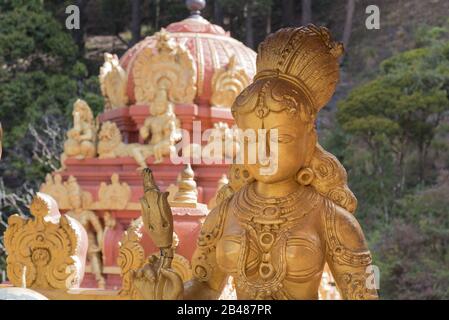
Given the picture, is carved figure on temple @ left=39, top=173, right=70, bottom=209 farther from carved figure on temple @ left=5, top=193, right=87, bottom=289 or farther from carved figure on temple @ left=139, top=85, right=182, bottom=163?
carved figure on temple @ left=5, top=193, right=87, bottom=289

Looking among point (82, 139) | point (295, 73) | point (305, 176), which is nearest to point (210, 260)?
point (305, 176)

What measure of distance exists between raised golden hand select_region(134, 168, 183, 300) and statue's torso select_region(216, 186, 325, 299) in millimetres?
226

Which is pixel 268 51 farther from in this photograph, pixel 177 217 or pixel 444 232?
pixel 444 232

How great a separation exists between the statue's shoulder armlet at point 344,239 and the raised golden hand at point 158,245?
0.47 meters

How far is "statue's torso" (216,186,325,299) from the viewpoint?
9.29ft

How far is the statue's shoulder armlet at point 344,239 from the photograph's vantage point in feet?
9.23

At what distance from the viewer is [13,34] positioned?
59.4ft

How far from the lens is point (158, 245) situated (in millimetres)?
2730

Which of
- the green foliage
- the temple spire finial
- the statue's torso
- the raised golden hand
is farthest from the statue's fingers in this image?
the green foliage

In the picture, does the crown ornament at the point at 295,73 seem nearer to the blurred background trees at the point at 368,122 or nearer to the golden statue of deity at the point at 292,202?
the golden statue of deity at the point at 292,202

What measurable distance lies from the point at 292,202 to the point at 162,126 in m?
5.43

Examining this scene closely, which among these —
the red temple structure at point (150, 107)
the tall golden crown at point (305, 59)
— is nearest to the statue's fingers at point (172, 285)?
the tall golden crown at point (305, 59)

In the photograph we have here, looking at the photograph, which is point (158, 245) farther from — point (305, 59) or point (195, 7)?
point (195, 7)

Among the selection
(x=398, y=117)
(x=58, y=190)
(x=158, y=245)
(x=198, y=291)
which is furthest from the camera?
(x=398, y=117)
